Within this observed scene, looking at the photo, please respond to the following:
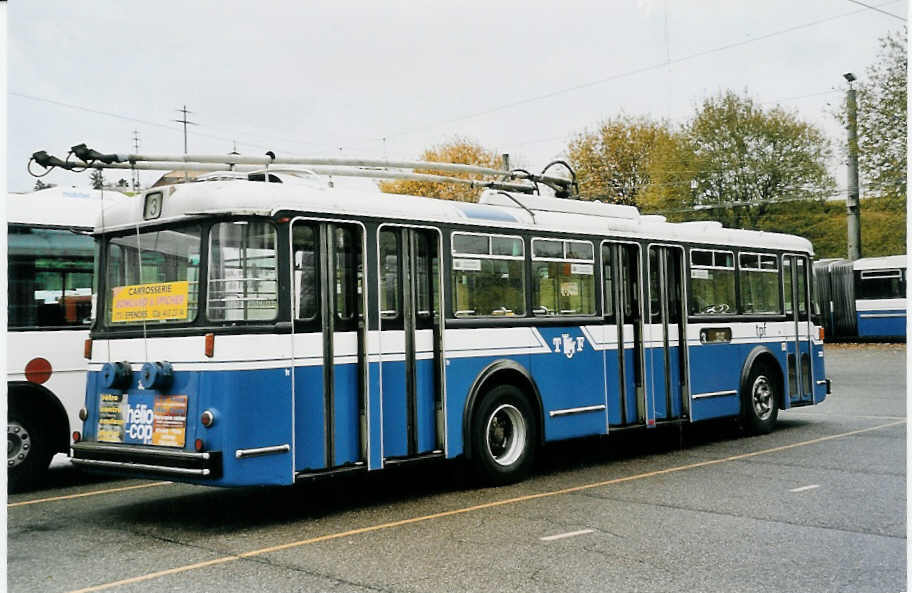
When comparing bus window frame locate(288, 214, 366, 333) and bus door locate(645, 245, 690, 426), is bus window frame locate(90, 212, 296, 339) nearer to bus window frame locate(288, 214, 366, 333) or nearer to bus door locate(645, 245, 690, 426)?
bus window frame locate(288, 214, 366, 333)

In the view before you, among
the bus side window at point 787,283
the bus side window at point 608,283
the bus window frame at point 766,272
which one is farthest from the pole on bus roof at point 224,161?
the bus side window at point 787,283

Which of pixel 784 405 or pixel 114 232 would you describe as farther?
pixel 784 405

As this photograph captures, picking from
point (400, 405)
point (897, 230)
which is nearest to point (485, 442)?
point (400, 405)

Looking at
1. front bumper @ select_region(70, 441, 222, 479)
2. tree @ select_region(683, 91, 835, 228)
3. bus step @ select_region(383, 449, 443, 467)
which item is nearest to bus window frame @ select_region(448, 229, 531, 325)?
bus step @ select_region(383, 449, 443, 467)

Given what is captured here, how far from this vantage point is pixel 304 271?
350 inches

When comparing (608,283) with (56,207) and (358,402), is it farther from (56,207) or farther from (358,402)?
(56,207)

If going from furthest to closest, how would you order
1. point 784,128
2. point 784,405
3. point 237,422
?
1. point 784,128
2. point 784,405
3. point 237,422

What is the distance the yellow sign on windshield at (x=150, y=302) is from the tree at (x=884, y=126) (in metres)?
17.9

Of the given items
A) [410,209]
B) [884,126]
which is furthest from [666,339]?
[884,126]

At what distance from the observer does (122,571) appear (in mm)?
7086

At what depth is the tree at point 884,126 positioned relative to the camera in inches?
907

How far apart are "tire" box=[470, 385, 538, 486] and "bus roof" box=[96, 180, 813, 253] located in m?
1.77

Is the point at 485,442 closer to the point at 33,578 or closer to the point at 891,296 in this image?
the point at 33,578

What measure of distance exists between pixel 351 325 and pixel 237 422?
57.4 inches
